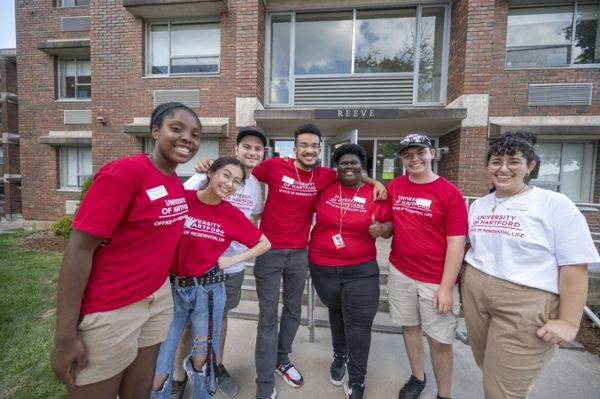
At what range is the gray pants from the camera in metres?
2.19

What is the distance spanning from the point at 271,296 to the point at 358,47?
695cm

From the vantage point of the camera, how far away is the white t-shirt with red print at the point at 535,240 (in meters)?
1.44

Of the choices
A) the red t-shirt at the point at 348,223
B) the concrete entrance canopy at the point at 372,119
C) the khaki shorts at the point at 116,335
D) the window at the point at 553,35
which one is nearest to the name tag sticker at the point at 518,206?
the red t-shirt at the point at 348,223

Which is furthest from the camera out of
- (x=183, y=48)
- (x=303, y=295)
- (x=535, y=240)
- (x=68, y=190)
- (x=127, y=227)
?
(x=68, y=190)

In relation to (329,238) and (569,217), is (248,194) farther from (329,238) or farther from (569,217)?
(569,217)

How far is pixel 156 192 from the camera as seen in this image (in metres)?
1.36

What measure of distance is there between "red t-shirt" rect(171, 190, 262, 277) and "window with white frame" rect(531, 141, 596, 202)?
302 inches

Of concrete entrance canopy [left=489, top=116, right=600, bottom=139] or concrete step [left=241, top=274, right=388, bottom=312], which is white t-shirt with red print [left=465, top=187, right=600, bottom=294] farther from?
concrete entrance canopy [left=489, top=116, right=600, bottom=139]

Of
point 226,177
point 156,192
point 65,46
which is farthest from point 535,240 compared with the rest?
point 65,46

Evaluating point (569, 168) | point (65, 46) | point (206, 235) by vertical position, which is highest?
point (65, 46)

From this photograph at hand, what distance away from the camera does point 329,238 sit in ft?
7.36

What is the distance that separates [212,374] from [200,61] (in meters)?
7.75

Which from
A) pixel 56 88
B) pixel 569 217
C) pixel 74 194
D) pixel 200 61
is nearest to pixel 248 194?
pixel 569 217

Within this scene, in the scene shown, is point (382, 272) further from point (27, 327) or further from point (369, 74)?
point (369, 74)
